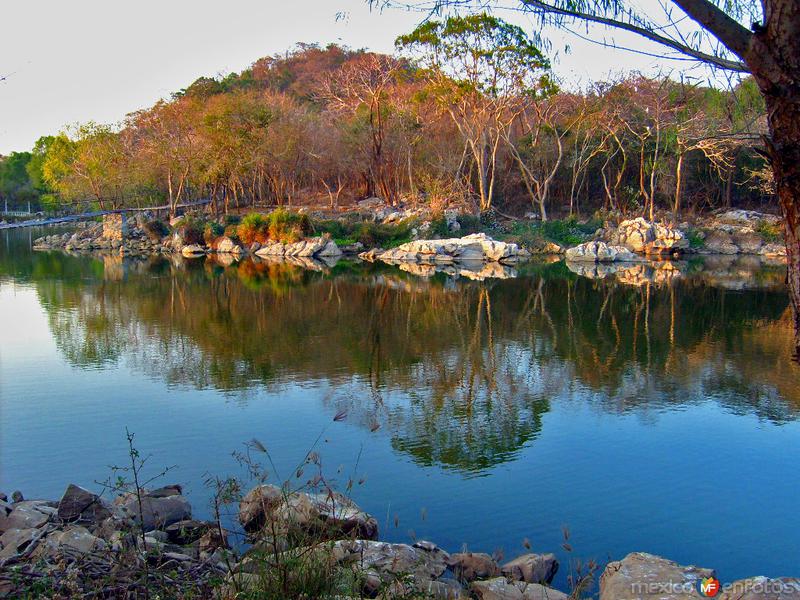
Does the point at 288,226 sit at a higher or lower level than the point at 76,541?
higher

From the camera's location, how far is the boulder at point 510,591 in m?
4.32

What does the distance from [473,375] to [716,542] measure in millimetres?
5531

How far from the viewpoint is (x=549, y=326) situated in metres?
15.5

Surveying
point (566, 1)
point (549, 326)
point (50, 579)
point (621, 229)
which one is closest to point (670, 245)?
point (621, 229)

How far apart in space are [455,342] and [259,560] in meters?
10.5

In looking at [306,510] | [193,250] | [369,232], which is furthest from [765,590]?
[193,250]

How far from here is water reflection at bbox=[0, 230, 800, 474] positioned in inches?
375

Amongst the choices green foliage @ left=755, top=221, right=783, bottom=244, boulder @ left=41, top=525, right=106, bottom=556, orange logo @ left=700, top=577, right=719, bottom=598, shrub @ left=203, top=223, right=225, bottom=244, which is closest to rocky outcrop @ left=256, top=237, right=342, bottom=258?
shrub @ left=203, top=223, right=225, bottom=244

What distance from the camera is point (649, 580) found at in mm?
4410

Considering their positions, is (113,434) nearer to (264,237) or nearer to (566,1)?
(566,1)

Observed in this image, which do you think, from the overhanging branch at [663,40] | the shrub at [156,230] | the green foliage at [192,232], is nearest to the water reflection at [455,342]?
the overhanging branch at [663,40]

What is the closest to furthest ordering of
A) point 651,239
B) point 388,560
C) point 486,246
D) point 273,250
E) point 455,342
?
point 388,560
point 455,342
point 486,246
point 651,239
point 273,250

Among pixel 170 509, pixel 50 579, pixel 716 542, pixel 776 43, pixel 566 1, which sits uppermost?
pixel 566 1

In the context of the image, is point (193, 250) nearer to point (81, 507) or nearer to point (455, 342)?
point (455, 342)
